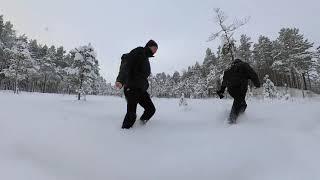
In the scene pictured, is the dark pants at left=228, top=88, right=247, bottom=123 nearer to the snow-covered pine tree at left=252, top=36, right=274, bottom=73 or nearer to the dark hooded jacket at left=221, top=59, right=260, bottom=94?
the dark hooded jacket at left=221, top=59, right=260, bottom=94

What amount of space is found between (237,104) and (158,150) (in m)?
2.99

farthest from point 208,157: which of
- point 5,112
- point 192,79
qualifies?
point 192,79

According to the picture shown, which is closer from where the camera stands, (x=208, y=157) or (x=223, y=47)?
(x=208, y=157)

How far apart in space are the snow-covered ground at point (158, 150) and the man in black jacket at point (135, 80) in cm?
32

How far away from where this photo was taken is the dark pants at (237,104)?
753cm

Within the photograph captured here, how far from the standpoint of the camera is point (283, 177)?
14.1 feet

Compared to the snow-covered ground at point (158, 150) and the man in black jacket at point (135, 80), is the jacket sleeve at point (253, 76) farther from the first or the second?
the man in black jacket at point (135, 80)

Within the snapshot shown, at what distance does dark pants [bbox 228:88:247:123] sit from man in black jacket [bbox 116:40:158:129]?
187cm

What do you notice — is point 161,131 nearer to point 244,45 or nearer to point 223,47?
point 223,47

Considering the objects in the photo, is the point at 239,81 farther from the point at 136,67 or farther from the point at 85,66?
the point at 85,66

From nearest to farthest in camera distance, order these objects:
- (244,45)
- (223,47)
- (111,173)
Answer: (111,173) < (223,47) < (244,45)

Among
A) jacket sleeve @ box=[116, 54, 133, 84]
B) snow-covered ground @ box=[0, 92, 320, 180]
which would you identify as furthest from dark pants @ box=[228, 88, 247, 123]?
jacket sleeve @ box=[116, 54, 133, 84]

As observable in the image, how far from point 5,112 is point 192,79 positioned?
79.1 metres

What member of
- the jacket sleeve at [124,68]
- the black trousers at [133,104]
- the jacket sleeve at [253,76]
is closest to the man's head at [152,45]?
the jacket sleeve at [124,68]
